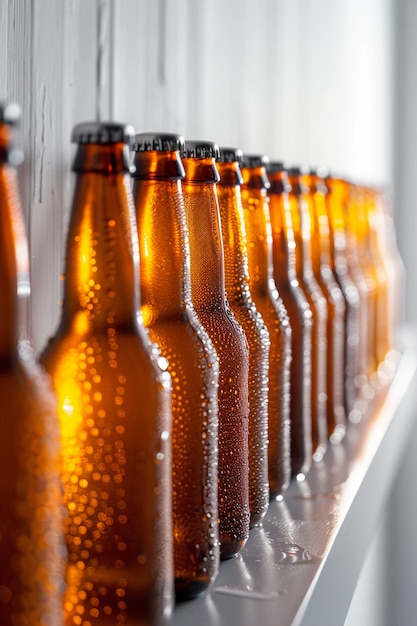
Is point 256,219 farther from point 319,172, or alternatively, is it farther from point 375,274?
point 375,274

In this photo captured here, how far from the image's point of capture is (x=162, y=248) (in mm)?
600

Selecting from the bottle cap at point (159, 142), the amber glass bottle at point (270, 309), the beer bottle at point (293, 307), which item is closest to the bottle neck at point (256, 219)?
the amber glass bottle at point (270, 309)

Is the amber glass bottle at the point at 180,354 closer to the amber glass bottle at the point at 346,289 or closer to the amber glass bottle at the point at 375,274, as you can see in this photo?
the amber glass bottle at the point at 346,289

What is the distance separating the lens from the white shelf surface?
60cm

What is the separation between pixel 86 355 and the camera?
516 mm

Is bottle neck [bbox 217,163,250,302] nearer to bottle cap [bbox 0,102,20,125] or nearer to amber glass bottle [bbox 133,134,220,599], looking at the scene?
amber glass bottle [bbox 133,134,220,599]

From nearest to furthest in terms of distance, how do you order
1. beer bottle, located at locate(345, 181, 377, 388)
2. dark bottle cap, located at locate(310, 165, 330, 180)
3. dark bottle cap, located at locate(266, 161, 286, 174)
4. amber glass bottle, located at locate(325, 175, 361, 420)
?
dark bottle cap, located at locate(266, 161, 286, 174), dark bottle cap, located at locate(310, 165, 330, 180), amber glass bottle, located at locate(325, 175, 361, 420), beer bottle, located at locate(345, 181, 377, 388)

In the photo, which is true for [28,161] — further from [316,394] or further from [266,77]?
[266,77]

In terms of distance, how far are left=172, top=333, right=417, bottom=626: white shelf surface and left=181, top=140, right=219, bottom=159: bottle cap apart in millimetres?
276

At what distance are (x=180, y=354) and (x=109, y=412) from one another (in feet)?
0.34

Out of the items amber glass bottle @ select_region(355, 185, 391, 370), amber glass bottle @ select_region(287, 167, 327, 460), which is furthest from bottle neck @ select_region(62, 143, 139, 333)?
amber glass bottle @ select_region(355, 185, 391, 370)

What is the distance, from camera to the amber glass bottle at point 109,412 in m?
0.50

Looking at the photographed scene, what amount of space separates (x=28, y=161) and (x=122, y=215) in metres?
0.22

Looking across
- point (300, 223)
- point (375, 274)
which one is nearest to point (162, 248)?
point (300, 223)
